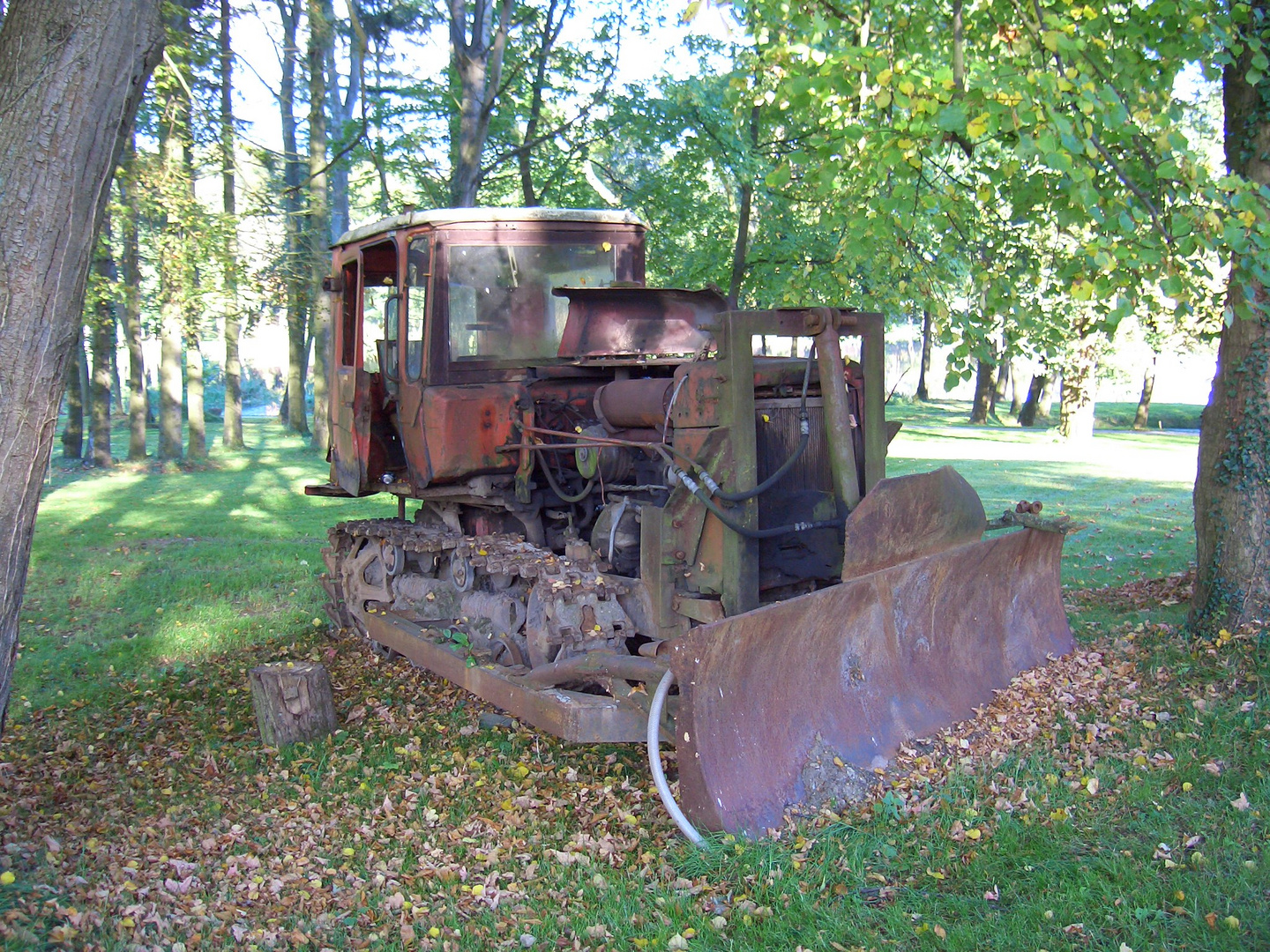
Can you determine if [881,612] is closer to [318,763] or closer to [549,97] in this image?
[318,763]

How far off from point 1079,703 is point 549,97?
1460 cm

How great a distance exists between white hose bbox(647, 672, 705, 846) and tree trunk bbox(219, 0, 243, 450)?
4.80m

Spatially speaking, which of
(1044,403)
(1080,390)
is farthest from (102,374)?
(1044,403)

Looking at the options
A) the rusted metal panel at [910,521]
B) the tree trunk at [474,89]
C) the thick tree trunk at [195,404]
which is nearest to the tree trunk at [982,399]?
the tree trunk at [474,89]

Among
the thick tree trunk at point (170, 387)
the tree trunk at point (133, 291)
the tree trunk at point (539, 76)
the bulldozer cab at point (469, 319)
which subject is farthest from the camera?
the thick tree trunk at point (170, 387)

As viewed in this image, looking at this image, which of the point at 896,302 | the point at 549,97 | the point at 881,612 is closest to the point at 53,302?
the point at 881,612

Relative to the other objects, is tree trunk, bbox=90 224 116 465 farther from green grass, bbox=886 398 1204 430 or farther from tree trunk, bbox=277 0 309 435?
green grass, bbox=886 398 1204 430

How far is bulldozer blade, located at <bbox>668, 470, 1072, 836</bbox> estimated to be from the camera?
13.1ft

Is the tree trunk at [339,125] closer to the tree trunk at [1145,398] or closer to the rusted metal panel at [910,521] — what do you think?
the rusted metal panel at [910,521]

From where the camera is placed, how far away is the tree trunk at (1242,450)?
229 inches

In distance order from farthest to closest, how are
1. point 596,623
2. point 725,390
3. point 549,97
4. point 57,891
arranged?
point 549,97, point 596,623, point 725,390, point 57,891

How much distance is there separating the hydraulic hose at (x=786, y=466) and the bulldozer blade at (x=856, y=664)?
410 millimetres

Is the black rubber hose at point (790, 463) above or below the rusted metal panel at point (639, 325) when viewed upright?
below

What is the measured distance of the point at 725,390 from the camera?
4656mm
